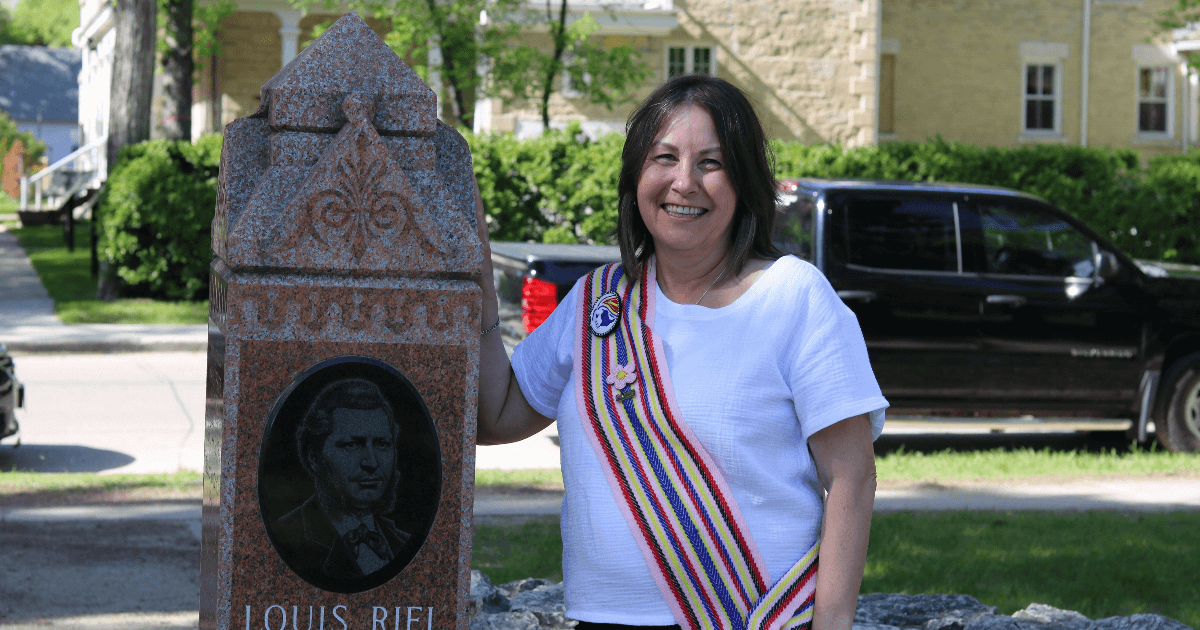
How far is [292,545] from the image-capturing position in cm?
291

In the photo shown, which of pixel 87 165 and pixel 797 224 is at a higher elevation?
pixel 87 165

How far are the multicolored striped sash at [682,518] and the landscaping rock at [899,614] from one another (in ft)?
7.22

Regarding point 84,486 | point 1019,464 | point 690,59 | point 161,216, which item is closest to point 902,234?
point 1019,464

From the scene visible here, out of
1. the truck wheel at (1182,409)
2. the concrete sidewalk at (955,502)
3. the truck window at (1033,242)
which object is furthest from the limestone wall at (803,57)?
the concrete sidewalk at (955,502)

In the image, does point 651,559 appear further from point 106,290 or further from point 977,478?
point 106,290

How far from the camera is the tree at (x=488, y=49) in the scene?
19.6 meters

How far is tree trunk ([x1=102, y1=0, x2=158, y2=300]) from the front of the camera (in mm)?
18312

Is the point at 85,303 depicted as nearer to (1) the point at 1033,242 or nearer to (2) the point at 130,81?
(2) the point at 130,81

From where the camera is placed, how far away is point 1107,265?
349 inches

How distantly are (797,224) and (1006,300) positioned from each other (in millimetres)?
1514

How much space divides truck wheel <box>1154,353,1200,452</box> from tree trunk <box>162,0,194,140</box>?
14.4 metres

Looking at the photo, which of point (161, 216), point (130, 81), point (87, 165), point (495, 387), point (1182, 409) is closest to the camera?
point (495, 387)

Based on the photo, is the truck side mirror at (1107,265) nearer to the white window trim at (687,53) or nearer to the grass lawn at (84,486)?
the grass lawn at (84,486)

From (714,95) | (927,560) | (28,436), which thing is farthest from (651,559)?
(28,436)
